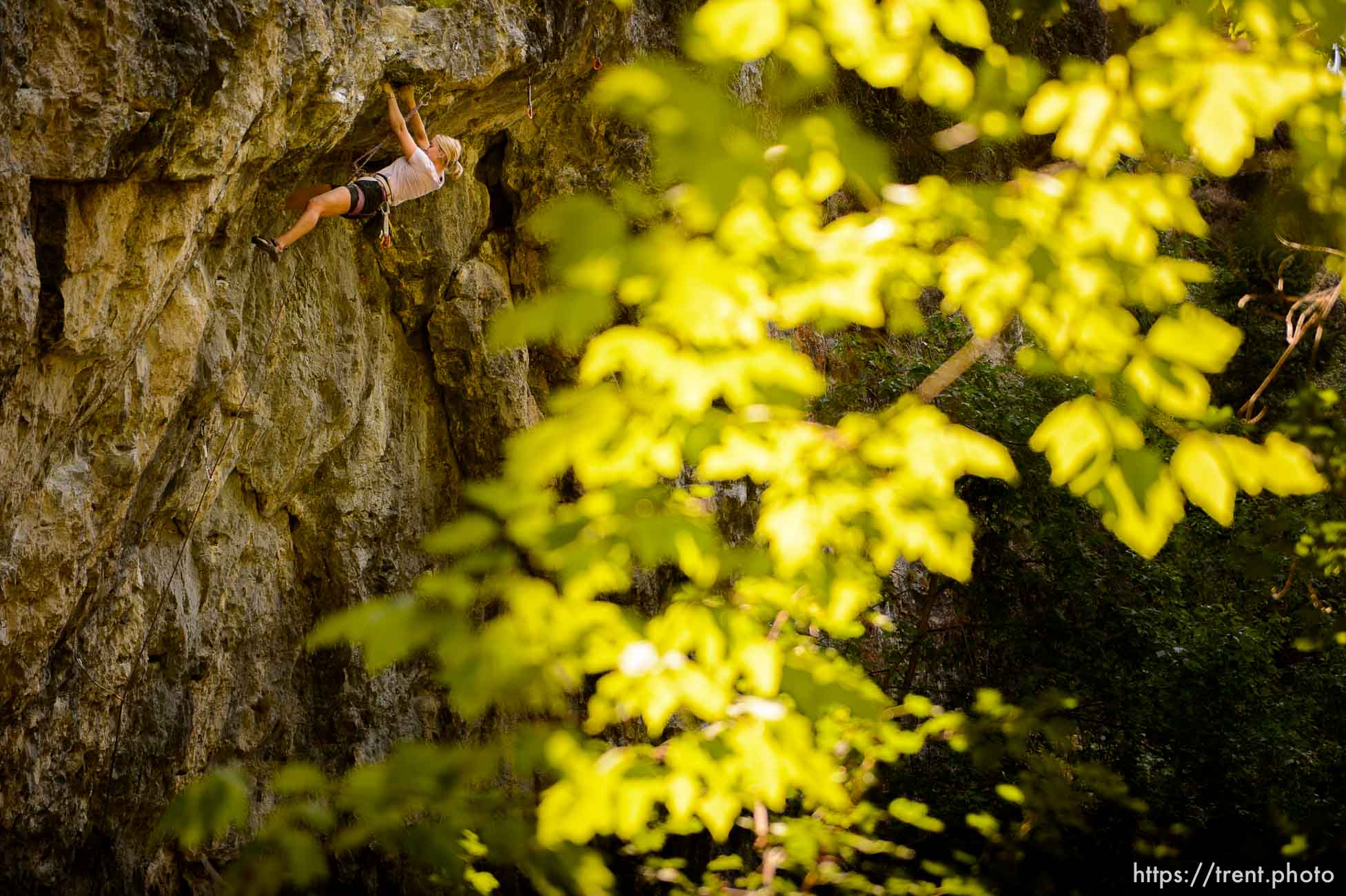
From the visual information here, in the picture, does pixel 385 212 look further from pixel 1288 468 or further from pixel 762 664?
pixel 1288 468

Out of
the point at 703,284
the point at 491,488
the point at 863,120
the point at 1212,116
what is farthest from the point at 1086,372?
the point at 863,120

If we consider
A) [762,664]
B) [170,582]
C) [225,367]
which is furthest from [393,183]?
[762,664]

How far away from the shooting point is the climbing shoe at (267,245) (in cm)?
480

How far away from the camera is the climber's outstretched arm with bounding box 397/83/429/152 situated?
514 centimetres

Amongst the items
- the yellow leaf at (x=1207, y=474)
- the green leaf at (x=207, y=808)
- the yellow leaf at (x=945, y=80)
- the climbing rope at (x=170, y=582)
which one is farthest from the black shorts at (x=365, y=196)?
the yellow leaf at (x=1207, y=474)

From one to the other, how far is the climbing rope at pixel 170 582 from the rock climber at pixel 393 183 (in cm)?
54

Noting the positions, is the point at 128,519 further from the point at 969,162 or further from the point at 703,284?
the point at 969,162

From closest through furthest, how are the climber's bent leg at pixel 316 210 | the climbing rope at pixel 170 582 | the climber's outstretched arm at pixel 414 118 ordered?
the climbing rope at pixel 170 582, the climber's bent leg at pixel 316 210, the climber's outstretched arm at pixel 414 118

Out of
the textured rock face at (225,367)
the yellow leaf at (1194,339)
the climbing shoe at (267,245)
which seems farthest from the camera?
the climbing shoe at (267,245)

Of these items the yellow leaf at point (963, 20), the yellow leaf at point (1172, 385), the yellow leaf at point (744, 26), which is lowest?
the yellow leaf at point (1172, 385)

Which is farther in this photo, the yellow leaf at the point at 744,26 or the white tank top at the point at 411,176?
the white tank top at the point at 411,176

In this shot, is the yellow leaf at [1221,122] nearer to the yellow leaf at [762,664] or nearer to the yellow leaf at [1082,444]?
the yellow leaf at [1082,444]

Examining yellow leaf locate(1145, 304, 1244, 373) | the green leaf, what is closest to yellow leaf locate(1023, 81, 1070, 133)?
yellow leaf locate(1145, 304, 1244, 373)

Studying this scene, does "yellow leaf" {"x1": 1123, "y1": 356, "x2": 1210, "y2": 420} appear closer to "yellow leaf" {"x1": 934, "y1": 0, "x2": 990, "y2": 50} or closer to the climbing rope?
"yellow leaf" {"x1": 934, "y1": 0, "x2": 990, "y2": 50}
